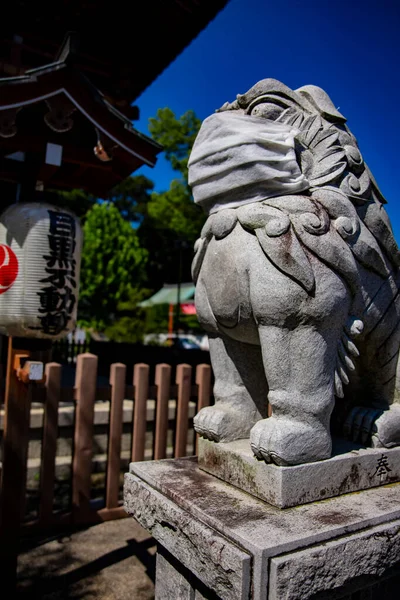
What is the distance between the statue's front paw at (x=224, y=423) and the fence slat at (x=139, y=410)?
75.9 inches

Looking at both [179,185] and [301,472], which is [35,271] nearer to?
[301,472]

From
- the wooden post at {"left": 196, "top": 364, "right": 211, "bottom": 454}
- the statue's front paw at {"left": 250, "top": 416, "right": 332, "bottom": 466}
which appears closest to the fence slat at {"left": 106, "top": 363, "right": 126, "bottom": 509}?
the wooden post at {"left": 196, "top": 364, "right": 211, "bottom": 454}

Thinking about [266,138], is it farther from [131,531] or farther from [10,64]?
[10,64]

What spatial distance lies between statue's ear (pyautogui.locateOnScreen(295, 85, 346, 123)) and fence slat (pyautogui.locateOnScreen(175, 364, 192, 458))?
2.65 m

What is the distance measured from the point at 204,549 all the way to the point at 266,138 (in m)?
1.34

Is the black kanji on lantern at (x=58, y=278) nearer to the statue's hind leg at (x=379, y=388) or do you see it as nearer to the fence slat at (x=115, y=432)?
the fence slat at (x=115, y=432)

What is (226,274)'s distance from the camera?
1.59m

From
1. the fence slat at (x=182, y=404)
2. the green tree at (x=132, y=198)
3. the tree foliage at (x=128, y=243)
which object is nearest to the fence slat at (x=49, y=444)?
the fence slat at (x=182, y=404)

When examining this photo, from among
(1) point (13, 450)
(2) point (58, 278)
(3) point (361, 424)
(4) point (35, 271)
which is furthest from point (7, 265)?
(3) point (361, 424)

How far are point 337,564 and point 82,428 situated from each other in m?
2.53

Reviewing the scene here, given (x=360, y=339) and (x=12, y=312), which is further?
(x=12, y=312)

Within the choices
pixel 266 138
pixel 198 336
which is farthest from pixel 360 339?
pixel 198 336

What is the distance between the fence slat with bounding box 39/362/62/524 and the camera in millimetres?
3250

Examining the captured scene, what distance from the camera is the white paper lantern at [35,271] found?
270 cm
